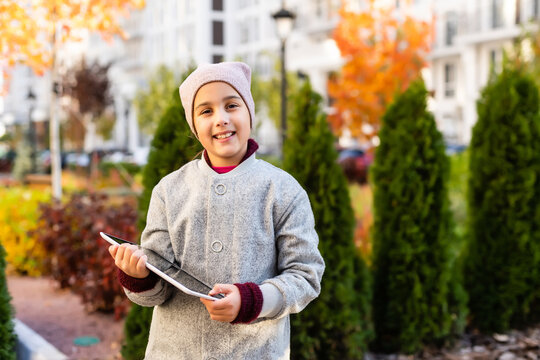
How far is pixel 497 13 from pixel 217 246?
31042 mm

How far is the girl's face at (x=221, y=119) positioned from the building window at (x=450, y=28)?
32.5 m

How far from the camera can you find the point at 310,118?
3965 millimetres

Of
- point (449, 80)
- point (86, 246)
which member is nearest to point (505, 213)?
point (86, 246)

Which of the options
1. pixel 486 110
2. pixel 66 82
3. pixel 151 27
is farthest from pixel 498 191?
pixel 151 27

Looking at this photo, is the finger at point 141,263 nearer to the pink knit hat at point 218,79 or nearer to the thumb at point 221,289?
the thumb at point 221,289

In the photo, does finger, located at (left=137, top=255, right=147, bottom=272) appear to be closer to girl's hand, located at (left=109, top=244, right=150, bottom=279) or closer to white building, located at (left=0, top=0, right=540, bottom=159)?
girl's hand, located at (left=109, top=244, right=150, bottom=279)

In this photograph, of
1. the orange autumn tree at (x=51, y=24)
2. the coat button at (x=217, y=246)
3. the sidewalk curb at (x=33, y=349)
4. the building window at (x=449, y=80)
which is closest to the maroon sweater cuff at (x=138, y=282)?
the coat button at (x=217, y=246)

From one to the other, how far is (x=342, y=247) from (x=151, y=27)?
2130 inches

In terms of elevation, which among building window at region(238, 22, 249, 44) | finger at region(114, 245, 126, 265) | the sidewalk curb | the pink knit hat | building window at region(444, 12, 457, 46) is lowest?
the sidewalk curb

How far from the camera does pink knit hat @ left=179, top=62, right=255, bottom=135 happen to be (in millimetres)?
1859

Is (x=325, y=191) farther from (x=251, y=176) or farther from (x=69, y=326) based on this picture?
(x=69, y=326)

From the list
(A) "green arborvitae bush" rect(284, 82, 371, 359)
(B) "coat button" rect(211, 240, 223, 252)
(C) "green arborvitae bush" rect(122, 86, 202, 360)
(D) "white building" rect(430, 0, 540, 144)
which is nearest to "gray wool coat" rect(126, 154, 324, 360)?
(B) "coat button" rect(211, 240, 223, 252)

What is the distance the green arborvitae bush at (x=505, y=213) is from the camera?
15.5 feet

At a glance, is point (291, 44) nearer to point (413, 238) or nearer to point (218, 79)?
point (413, 238)
